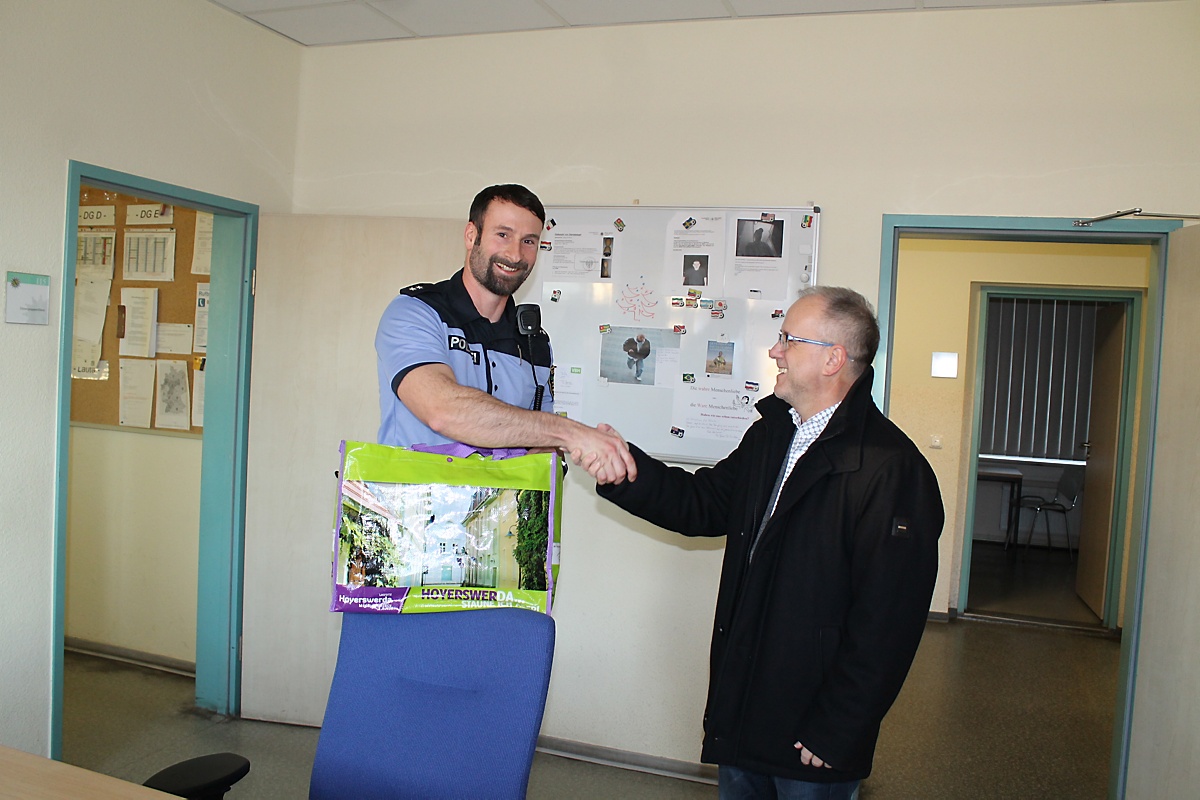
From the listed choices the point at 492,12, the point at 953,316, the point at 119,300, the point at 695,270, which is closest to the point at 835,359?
the point at 695,270

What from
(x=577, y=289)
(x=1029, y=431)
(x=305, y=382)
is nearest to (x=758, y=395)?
(x=577, y=289)

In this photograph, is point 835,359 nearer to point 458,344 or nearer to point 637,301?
point 458,344

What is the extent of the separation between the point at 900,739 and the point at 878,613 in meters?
2.56

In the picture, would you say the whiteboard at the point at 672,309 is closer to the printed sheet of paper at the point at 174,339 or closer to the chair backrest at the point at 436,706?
the printed sheet of paper at the point at 174,339

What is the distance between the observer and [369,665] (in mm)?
1578

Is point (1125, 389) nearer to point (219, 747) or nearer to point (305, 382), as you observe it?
point (305, 382)

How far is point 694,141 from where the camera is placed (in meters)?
3.43

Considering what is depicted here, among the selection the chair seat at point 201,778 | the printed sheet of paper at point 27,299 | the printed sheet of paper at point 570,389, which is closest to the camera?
the chair seat at point 201,778

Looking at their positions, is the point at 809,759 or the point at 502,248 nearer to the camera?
the point at 809,759

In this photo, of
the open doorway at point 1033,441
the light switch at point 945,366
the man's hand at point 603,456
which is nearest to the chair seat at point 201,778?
the man's hand at point 603,456

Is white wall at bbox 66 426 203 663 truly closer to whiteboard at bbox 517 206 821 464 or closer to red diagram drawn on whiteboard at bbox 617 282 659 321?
whiteboard at bbox 517 206 821 464

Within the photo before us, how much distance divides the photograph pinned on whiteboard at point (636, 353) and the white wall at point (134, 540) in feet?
6.61

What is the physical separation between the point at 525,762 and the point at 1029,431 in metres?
8.16

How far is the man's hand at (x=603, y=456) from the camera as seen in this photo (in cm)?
202
